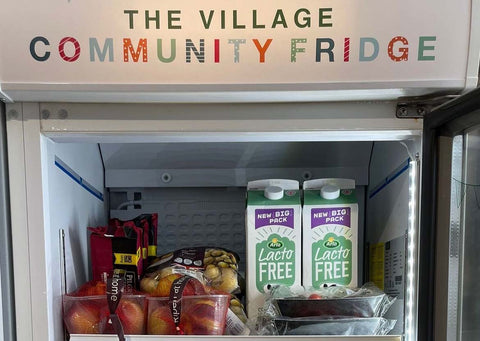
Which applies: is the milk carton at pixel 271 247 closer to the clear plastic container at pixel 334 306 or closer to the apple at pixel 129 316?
the clear plastic container at pixel 334 306

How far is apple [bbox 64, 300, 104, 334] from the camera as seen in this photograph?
0.90 meters

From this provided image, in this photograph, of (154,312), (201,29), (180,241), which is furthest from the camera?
(180,241)

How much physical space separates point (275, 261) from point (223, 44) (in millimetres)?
572

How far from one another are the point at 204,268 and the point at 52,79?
2.03 ft

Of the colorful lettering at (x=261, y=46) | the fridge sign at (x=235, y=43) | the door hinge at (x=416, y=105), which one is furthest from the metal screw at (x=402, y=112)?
the colorful lettering at (x=261, y=46)

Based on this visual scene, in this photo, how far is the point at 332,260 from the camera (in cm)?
104

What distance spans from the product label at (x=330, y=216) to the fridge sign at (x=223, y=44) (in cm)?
45

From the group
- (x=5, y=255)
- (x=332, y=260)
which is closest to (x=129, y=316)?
(x=5, y=255)

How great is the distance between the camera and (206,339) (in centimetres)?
Answer: 88

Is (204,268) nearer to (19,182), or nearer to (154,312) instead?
(154,312)

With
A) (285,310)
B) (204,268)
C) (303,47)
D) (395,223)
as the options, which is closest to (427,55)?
(303,47)

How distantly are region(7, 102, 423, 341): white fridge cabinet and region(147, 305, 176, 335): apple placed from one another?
111 millimetres

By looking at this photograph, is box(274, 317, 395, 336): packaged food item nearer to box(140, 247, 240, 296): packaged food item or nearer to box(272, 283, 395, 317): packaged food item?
box(272, 283, 395, 317): packaged food item

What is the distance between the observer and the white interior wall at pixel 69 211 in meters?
0.86
